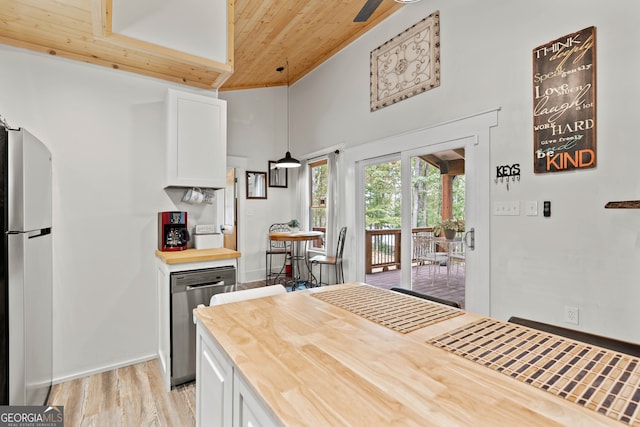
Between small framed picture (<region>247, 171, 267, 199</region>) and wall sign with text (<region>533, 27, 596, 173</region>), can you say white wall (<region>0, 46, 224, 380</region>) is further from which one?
wall sign with text (<region>533, 27, 596, 173</region>)

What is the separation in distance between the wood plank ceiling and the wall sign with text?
193cm

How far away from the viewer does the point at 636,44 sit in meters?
2.04

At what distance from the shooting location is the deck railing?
4105 mm

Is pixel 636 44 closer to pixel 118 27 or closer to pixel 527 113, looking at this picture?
pixel 527 113

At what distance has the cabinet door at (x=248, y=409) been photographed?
72 cm

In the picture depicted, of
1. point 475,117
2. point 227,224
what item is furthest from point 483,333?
point 227,224

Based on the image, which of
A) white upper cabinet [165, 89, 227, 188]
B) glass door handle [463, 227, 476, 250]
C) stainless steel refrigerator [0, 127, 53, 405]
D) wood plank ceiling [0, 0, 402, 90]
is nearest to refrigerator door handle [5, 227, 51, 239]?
stainless steel refrigerator [0, 127, 53, 405]

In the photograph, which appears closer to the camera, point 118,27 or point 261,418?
point 261,418

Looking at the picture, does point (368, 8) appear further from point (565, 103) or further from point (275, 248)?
point (275, 248)

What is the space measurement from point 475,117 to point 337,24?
218cm

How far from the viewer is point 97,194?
2.57 meters

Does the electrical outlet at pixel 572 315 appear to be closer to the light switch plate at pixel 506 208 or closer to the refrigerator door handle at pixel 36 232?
the light switch plate at pixel 506 208

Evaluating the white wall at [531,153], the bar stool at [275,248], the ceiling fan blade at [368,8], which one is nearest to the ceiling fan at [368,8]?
the ceiling fan blade at [368,8]

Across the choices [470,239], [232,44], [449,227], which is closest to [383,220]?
[449,227]
